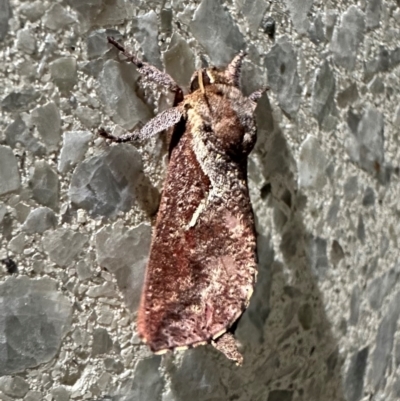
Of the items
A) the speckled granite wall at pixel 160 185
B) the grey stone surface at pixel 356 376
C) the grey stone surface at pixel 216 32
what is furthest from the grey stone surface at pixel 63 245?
the grey stone surface at pixel 356 376

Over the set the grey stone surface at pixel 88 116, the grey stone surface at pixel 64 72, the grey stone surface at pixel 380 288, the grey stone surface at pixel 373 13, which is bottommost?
the grey stone surface at pixel 380 288

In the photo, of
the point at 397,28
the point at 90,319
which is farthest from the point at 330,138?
the point at 90,319

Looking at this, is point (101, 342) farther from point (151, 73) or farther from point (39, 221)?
point (151, 73)

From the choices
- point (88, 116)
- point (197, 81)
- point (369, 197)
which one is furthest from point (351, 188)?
point (88, 116)

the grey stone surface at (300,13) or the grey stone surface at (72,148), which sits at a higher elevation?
the grey stone surface at (300,13)

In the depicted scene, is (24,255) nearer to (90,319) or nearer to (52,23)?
(90,319)

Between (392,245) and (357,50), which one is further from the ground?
(357,50)

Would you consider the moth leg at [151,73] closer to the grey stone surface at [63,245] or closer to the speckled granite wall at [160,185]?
the speckled granite wall at [160,185]
